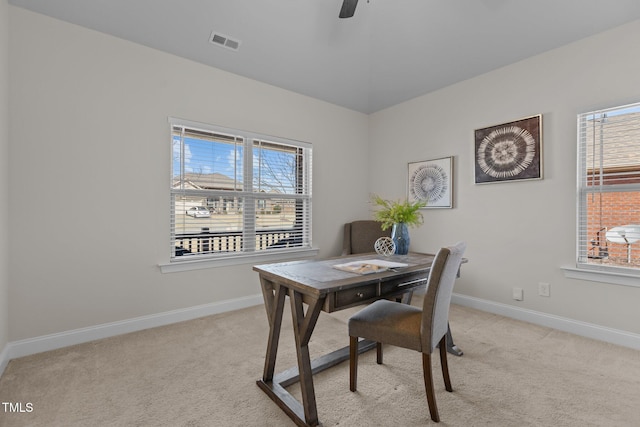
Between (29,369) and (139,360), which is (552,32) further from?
(29,369)

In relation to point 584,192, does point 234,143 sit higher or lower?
higher

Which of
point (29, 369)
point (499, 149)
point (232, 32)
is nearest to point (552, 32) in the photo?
point (499, 149)

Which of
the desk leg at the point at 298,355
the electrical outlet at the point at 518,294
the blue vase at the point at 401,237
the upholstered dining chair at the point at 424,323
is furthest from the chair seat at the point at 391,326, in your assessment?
the electrical outlet at the point at 518,294

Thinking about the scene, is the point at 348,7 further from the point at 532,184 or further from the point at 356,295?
the point at 532,184

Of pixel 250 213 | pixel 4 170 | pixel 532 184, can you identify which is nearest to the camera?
pixel 4 170

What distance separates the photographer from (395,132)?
166 inches

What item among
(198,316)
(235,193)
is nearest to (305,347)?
(198,316)

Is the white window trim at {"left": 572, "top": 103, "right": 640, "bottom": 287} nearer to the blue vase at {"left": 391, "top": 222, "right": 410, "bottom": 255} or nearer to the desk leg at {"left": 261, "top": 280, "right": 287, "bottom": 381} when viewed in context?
the blue vase at {"left": 391, "top": 222, "right": 410, "bottom": 255}

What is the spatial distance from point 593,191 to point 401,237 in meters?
1.78

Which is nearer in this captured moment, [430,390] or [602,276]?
[430,390]

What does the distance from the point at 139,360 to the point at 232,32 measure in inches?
113

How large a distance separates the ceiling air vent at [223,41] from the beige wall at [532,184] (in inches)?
91.7

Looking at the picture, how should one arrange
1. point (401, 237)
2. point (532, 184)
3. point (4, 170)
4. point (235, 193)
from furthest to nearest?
point (235, 193)
point (532, 184)
point (401, 237)
point (4, 170)

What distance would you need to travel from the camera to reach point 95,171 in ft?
8.45
